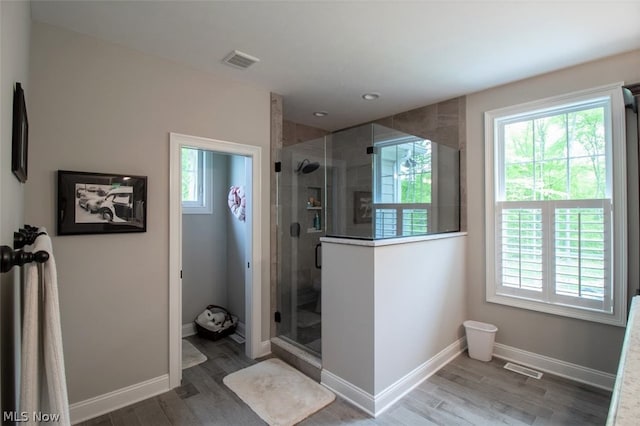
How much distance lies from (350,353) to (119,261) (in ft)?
6.09

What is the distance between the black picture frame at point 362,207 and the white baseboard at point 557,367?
1969 mm

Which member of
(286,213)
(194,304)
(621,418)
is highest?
(286,213)

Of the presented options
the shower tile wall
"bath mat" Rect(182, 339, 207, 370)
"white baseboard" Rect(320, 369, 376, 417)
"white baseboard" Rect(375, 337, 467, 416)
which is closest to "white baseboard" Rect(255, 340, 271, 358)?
the shower tile wall

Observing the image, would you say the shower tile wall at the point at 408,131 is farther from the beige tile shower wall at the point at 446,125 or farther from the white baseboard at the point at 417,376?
the white baseboard at the point at 417,376

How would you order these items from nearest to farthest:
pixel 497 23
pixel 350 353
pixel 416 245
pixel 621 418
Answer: pixel 621 418 → pixel 497 23 → pixel 350 353 → pixel 416 245

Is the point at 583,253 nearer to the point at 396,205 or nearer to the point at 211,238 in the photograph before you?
the point at 396,205

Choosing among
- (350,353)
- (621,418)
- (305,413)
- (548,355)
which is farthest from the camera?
(548,355)

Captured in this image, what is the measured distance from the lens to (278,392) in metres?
2.46

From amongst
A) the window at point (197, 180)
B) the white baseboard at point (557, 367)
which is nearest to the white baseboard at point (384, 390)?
the white baseboard at point (557, 367)

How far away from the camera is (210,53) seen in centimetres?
244

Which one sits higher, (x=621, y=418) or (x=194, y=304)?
(x=621, y=418)

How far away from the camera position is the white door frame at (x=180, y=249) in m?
2.54

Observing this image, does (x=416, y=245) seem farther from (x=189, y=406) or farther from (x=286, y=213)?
(x=189, y=406)

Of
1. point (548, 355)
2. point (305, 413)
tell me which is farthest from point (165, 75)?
point (548, 355)
